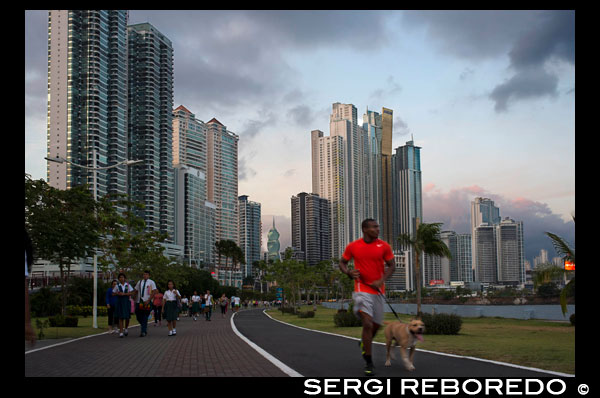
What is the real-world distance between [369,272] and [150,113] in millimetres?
157234

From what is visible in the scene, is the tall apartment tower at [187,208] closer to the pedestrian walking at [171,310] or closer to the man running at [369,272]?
the pedestrian walking at [171,310]

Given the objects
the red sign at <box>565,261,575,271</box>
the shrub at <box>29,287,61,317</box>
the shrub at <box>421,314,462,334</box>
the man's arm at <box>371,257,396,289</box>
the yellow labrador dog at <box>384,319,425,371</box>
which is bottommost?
the shrub at <box>29,287,61,317</box>

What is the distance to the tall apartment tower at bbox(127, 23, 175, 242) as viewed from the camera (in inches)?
6280

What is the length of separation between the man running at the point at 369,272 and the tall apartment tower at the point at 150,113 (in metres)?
151

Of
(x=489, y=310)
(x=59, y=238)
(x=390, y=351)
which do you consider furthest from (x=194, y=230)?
(x=390, y=351)

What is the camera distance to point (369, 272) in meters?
8.51

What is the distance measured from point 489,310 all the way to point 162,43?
455 feet

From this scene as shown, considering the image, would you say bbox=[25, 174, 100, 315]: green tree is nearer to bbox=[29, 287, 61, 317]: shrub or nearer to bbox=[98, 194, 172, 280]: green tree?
bbox=[98, 194, 172, 280]: green tree

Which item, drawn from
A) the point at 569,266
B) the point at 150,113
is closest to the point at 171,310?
the point at 569,266

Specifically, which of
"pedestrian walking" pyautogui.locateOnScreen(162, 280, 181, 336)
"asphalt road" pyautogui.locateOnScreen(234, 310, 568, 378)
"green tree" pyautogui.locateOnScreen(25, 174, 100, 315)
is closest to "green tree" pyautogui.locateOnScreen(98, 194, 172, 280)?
"green tree" pyautogui.locateOnScreen(25, 174, 100, 315)

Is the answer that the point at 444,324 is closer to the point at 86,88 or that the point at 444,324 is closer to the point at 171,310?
the point at 171,310
